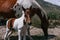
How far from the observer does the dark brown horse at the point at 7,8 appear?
339 inches

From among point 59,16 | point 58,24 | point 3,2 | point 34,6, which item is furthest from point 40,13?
point 59,16

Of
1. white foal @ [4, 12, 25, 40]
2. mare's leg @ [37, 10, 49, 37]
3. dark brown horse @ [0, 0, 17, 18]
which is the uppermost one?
dark brown horse @ [0, 0, 17, 18]

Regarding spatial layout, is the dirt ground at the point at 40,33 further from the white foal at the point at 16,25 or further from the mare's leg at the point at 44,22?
the white foal at the point at 16,25

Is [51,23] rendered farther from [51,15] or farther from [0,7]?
[0,7]

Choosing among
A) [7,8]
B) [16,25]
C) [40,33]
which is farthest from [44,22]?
[16,25]

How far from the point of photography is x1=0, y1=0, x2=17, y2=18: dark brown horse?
28.3 feet

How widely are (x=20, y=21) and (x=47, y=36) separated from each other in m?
1.76

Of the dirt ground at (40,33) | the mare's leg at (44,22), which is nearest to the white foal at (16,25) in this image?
the dirt ground at (40,33)

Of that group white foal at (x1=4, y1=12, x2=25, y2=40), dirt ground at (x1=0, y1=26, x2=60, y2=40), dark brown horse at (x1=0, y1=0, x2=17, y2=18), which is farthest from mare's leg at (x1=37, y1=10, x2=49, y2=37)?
white foal at (x1=4, y1=12, x2=25, y2=40)

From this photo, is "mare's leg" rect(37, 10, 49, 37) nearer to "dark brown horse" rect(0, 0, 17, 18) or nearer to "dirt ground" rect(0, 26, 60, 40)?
"dirt ground" rect(0, 26, 60, 40)

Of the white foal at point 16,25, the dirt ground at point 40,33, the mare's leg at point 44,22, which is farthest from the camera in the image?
the mare's leg at point 44,22

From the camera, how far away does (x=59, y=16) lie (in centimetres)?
1096

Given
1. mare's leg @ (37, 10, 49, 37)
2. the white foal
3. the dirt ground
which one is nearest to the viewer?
the white foal

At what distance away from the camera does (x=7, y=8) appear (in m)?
8.73
